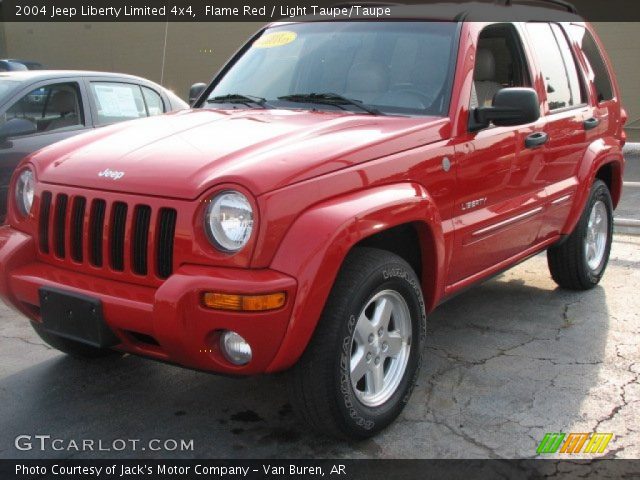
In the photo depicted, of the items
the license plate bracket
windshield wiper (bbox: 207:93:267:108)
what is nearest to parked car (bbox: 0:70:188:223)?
windshield wiper (bbox: 207:93:267:108)

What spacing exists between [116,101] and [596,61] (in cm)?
430

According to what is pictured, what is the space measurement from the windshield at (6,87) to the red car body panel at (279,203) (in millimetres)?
3108

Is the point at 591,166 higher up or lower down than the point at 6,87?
lower down

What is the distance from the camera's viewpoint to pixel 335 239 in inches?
114

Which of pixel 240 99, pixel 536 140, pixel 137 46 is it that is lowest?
pixel 137 46

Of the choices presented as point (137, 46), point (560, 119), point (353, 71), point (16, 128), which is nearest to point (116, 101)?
point (16, 128)

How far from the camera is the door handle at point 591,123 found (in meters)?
5.08

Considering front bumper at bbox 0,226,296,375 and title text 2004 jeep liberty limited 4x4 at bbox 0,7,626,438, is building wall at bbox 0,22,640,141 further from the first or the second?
front bumper at bbox 0,226,296,375

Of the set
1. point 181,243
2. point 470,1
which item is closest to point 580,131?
point 470,1

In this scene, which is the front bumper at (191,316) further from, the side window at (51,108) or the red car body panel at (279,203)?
the side window at (51,108)

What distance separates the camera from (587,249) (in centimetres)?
554

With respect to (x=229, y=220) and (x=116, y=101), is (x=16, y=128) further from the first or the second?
(x=229, y=220)

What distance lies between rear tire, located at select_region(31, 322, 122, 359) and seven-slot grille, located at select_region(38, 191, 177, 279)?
732mm

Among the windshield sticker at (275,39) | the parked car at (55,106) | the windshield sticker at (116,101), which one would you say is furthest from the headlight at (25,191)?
the windshield sticker at (116,101)
